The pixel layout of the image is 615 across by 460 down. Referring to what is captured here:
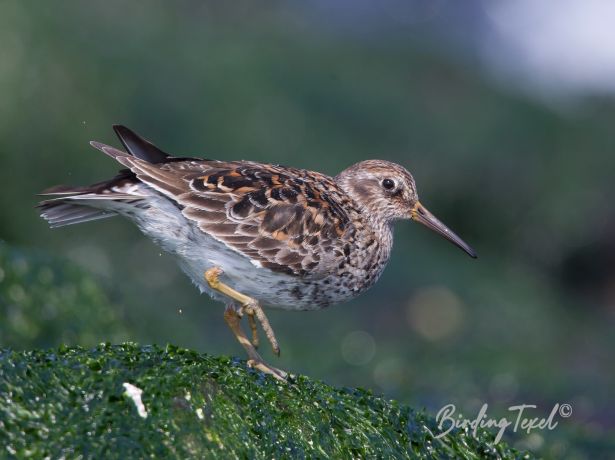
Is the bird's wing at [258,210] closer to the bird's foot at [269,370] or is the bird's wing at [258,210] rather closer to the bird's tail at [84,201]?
the bird's tail at [84,201]

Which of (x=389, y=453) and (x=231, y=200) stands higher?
(x=231, y=200)

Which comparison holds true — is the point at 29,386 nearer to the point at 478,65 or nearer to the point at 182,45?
the point at 182,45

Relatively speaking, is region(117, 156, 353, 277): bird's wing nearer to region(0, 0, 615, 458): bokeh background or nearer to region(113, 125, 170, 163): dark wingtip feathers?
region(113, 125, 170, 163): dark wingtip feathers

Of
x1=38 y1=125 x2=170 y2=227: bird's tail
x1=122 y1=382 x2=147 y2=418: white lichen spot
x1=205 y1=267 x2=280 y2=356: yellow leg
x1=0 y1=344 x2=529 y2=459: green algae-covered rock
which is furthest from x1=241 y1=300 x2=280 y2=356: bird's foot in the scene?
x1=122 y1=382 x2=147 y2=418: white lichen spot

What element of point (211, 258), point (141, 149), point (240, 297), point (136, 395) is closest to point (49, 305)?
point (141, 149)

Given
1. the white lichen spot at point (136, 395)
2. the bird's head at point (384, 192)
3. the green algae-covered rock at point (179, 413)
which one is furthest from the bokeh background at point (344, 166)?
the white lichen spot at point (136, 395)

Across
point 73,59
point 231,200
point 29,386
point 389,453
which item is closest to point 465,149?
point 73,59
